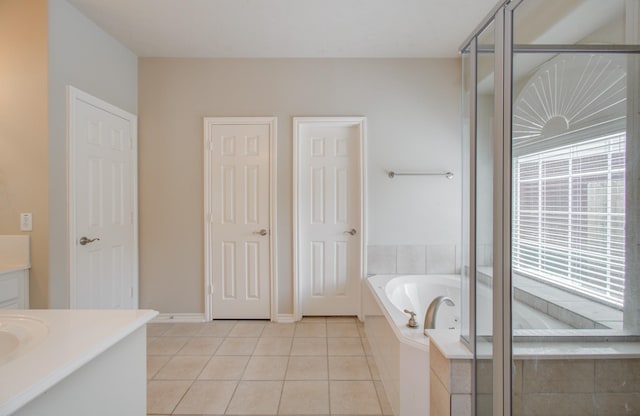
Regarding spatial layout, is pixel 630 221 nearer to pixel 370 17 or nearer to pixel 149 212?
pixel 370 17

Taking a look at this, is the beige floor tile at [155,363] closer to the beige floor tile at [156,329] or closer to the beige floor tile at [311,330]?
the beige floor tile at [156,329]

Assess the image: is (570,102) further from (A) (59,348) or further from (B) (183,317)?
A: (B) (183,317)

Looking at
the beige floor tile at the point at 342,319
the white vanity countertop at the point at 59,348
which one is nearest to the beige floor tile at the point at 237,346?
the beige floor tile at the point at 342,319

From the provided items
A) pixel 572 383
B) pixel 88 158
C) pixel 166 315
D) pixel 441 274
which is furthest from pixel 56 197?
pixel 441 274

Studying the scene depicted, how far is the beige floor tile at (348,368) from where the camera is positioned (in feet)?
6.54

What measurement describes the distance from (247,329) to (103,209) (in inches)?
63.6

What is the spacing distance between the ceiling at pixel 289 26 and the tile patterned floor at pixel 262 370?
8.52 ft

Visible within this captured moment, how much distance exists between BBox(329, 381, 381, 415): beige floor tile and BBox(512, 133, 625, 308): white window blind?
1.31m

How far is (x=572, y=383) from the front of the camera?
79cm

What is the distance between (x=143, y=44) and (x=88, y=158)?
1174mm

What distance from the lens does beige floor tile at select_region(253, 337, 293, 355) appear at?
7.63 ft

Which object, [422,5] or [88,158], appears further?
[88,158]

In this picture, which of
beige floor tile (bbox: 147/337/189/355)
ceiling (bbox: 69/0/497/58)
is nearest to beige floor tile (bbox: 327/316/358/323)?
beige floor tile (bbox: 147/337/189/355)

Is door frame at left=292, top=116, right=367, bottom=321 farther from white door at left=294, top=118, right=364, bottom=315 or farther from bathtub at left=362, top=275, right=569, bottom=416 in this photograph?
bathtub at left=362, top=275, right=569, bottom=416
